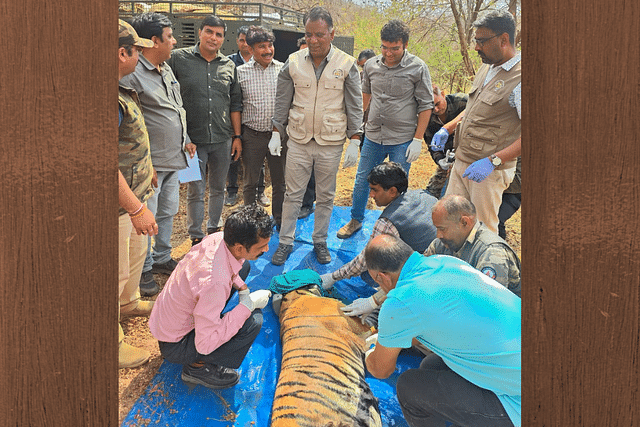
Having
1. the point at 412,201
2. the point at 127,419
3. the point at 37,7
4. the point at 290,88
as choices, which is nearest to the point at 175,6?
the point at 290,88

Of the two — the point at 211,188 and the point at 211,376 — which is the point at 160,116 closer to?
the point at 211,188

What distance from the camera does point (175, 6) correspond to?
6402 millimetres

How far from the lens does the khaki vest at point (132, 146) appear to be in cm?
225

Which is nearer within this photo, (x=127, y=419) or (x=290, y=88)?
(x=127, y=419)

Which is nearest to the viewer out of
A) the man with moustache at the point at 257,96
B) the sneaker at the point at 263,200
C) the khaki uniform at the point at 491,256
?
the khaki uniform at the point at 491,256

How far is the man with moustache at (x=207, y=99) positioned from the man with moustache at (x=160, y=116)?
0.36 metres

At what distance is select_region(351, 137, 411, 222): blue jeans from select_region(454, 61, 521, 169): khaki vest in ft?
2.82

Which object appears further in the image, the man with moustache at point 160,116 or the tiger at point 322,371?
the man with moustache at point 160,116

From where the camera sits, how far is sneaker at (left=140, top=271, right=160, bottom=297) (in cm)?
313

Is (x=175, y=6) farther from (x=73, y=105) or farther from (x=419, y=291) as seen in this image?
(x=73, y=105)

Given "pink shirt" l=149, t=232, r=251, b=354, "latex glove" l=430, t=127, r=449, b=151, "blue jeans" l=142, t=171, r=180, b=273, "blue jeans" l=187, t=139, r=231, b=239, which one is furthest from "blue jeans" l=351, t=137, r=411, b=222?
"pink shirt" l=149, t=232, r=251, b=354

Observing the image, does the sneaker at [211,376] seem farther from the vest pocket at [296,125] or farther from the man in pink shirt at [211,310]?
the vest pocket at [296,125]

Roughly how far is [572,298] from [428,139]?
391cm

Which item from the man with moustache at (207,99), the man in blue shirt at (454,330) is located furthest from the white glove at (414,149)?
the man in blue shirt at (454,330)
